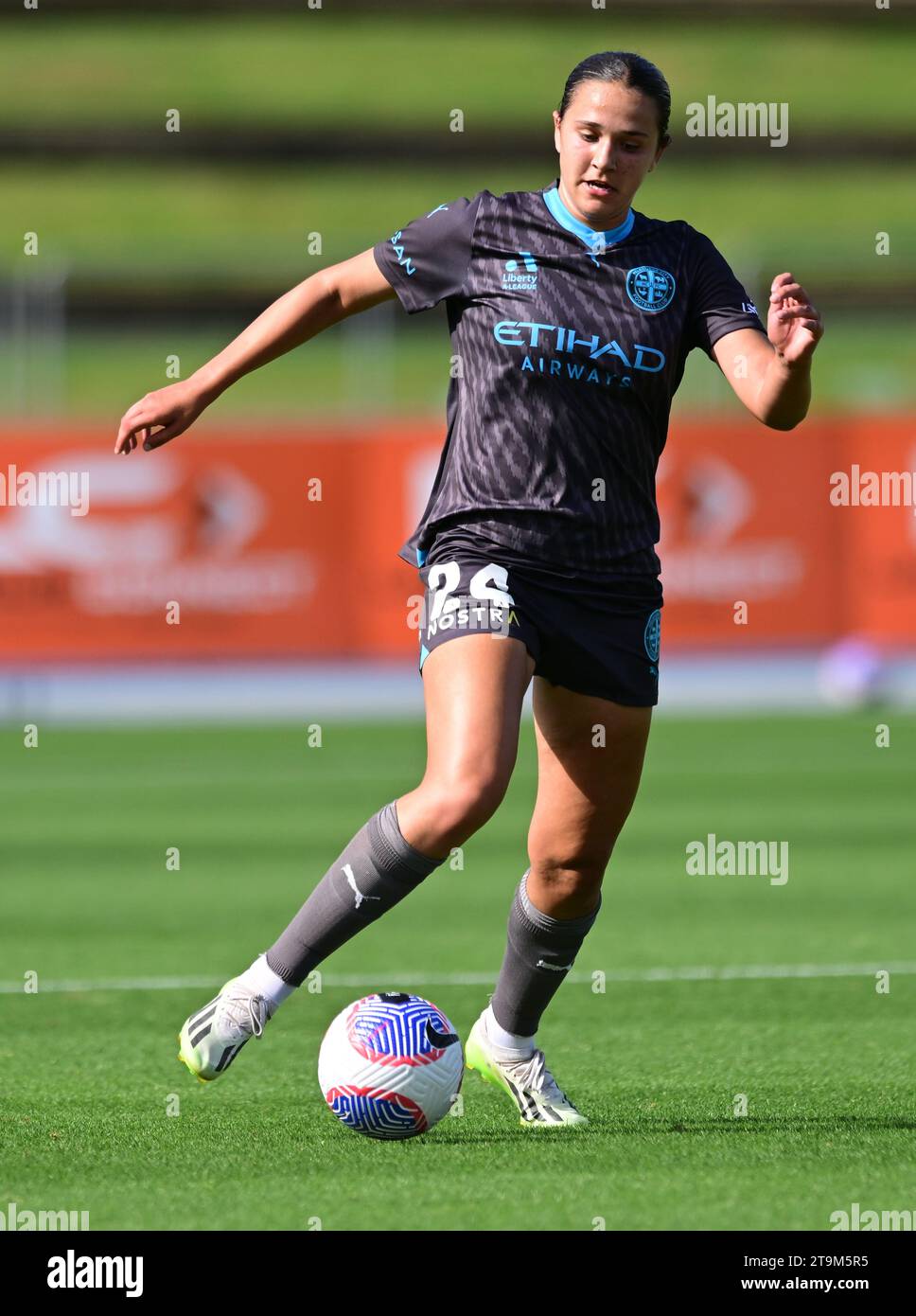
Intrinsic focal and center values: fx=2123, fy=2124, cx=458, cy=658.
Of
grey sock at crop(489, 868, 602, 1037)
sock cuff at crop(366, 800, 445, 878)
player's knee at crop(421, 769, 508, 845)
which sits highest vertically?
player's knee at crop(421, 769, 508, 845)

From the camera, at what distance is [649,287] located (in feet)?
16.0

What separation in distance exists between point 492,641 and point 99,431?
533 inches

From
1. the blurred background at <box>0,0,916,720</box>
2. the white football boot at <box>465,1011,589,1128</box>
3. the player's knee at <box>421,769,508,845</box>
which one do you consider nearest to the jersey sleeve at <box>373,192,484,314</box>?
the player's knee at <box>421,769,508,845</box>

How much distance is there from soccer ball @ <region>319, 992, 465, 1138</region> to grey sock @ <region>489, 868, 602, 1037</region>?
286mm

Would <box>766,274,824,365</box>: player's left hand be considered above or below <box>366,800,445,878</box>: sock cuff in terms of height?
above

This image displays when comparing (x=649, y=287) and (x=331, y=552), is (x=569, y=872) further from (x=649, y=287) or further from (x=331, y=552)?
(x=331, y=552)

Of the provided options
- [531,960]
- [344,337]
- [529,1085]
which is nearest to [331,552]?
[344,337]

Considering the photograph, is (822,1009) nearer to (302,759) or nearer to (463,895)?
(463,895)

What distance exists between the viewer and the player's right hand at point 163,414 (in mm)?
4805

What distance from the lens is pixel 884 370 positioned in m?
27.8

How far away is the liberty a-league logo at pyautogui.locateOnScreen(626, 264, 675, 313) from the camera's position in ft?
16.0

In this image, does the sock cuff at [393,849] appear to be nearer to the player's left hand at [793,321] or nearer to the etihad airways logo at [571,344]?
the etihad airways logo at [571,344]

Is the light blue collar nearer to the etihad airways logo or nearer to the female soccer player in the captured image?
the female soccer player

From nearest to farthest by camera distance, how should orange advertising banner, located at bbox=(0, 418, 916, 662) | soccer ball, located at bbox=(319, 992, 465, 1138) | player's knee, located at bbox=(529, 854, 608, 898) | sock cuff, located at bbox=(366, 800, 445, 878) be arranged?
sock cuff, located at bbox=(366, 800, 445, 878) → soccer ball, located at bbox=(319, 992, 465, 1138) → player's knee, located at bbox=(529, 854, 608, 898) → orange advertising banner, located at bbox=(0, 418, 916, 662)
